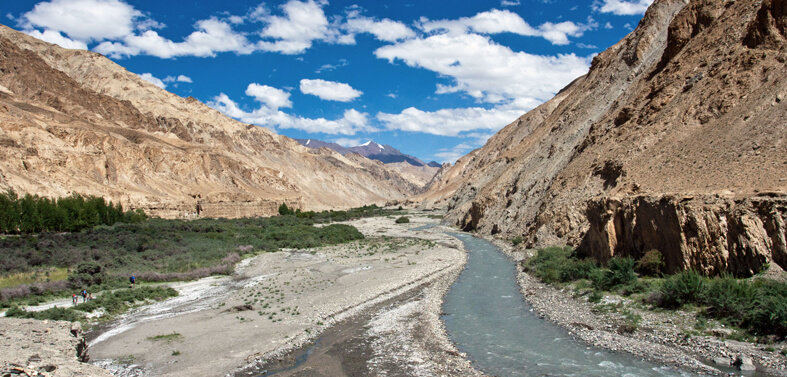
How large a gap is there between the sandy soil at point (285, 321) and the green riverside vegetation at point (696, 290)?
7.04 metres

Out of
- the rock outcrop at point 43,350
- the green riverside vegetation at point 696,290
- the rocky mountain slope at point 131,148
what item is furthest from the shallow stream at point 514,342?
the rocky mountain slope at point 131,148

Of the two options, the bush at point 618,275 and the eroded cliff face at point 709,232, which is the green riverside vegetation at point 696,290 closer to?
the bush at point 618,275

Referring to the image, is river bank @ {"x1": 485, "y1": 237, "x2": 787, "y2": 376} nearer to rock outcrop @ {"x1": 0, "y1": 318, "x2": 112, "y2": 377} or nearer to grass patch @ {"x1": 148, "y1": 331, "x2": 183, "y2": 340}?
grass patch @ {"x1": 148, "y1": 331, "x2": 183, "y2": 340}

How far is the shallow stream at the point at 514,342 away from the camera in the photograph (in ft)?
41.7

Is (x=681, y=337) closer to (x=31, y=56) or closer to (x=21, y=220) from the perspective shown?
(x=21, y=220)

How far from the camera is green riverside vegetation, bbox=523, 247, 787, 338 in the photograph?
12562 mm

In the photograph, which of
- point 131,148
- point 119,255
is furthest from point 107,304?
point 131,148

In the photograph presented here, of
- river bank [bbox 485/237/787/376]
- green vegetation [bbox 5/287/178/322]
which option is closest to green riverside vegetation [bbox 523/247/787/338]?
river bank [bbox 485/237/787/376]

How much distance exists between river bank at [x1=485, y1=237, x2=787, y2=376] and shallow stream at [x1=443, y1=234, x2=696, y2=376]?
47cm

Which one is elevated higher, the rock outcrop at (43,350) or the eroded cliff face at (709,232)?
the eroded cliff face at (709,232)

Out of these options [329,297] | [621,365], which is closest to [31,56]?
[329,297]

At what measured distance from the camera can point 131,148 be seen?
249 ft

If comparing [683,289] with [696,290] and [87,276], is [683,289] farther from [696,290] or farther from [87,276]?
[87,276]

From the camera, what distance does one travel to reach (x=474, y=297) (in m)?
22.4
